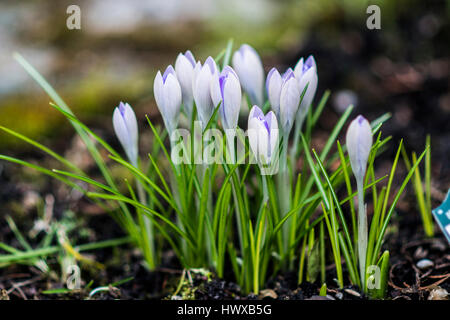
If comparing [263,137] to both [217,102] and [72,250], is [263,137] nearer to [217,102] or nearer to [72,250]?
[217,102]

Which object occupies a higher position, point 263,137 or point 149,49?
point 149,49

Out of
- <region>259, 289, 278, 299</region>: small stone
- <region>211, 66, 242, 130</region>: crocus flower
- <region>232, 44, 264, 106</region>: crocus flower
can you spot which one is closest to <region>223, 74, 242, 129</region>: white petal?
<region>211, 66, 242, 130</region>: crocus flower

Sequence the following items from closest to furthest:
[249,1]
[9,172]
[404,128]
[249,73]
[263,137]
A: [263,137]
[249,73]
[9,172]
[404,128]
[249,1]

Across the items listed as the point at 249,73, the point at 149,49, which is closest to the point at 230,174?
the point at 249,73

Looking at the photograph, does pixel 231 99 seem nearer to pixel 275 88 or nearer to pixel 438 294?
pixel 275 88

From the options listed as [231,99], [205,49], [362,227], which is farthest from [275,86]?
[205,49]

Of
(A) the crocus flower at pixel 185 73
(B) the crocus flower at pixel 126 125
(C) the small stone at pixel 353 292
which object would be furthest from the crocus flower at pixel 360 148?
(B) the crocus flower at pixel 126 125

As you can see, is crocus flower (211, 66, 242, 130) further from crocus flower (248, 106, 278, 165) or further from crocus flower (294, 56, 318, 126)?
crocus flower (294, 56, 318, 126)
